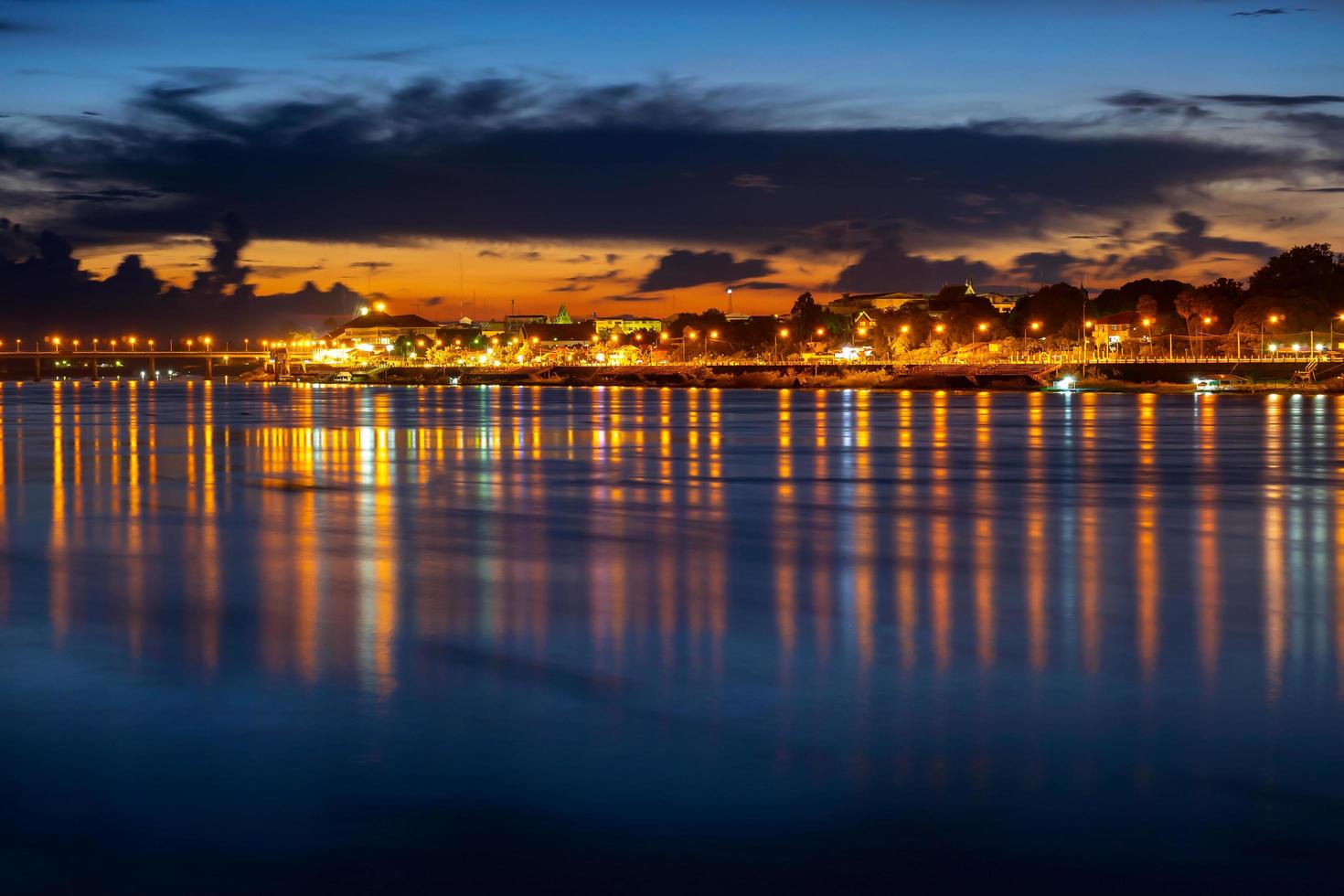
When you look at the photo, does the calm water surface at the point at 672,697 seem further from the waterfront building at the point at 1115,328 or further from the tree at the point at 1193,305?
the waterfront building at the point at 1115,328

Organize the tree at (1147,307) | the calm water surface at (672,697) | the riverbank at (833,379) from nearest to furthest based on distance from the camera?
the calm water surface at (672,697) → the riverbank at (833,379) → the tree at (1147,307)

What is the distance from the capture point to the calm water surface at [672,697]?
18.2 ft

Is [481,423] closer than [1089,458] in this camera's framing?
No

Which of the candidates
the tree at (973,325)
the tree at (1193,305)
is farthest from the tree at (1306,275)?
the tree at (973,325)

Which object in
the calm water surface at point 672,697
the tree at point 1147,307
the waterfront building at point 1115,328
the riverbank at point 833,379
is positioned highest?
the tree at point 1147,307

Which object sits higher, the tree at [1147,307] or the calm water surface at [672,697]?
the tree at [1147,307]

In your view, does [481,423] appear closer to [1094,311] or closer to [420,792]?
[420,792]

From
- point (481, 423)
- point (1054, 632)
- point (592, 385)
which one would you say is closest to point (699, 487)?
point (1054, 632)

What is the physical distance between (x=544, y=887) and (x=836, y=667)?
402 cm

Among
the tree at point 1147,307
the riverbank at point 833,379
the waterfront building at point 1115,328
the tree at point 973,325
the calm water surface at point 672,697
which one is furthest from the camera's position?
the tree at point 973,325

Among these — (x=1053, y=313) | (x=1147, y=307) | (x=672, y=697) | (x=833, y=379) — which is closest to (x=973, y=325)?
(x=1053, y=313)

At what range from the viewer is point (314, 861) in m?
5.46

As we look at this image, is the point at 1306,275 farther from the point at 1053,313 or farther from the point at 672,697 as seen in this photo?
the point at 672,697

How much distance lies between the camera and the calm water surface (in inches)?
218
